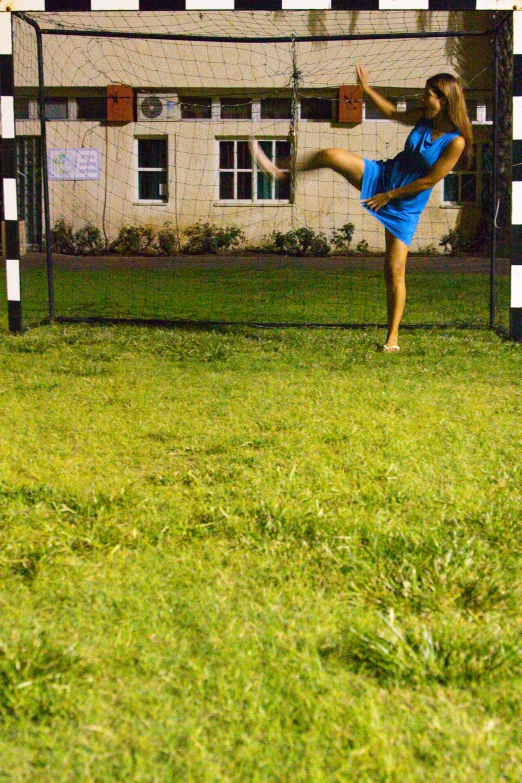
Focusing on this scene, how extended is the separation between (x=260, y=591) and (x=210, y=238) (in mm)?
19349

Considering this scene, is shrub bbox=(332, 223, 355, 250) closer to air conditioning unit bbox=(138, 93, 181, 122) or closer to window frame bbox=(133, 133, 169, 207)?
window frame bbox=(133, 133, 169, 207)

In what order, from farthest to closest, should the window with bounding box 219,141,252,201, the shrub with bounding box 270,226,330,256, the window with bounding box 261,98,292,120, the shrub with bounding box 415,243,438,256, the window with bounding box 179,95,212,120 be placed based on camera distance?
the window with bounding box 179,95,212,120, the window with bounding box 261,98,292,120, the window with bounding box 219,141,252,201, the shrub with bounding box 270,226,330,256, the shrub with bounding box 415,243,438,256

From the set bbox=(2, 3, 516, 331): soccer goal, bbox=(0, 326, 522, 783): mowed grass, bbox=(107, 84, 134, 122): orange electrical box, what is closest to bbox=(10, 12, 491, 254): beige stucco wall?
bbox=(2, 3, 516, 331): soccer goal

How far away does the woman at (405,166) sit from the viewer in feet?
20.6

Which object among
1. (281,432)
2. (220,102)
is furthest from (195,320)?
(220,102)

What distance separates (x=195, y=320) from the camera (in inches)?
335

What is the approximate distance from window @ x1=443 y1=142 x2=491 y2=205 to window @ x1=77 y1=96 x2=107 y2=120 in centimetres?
872

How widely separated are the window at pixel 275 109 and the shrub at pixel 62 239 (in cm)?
525

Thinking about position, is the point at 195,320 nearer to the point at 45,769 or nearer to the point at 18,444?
the point at 18,444

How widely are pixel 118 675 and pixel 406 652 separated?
1.81 ft

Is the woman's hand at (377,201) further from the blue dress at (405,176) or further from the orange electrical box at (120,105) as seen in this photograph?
the orange electrical box at (120,105)

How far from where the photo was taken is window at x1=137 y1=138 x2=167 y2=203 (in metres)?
22.0

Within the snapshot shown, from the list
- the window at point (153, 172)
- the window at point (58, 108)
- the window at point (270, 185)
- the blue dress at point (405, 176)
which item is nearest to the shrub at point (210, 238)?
the window at point (270, 185)

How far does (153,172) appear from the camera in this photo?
72.2 feet
